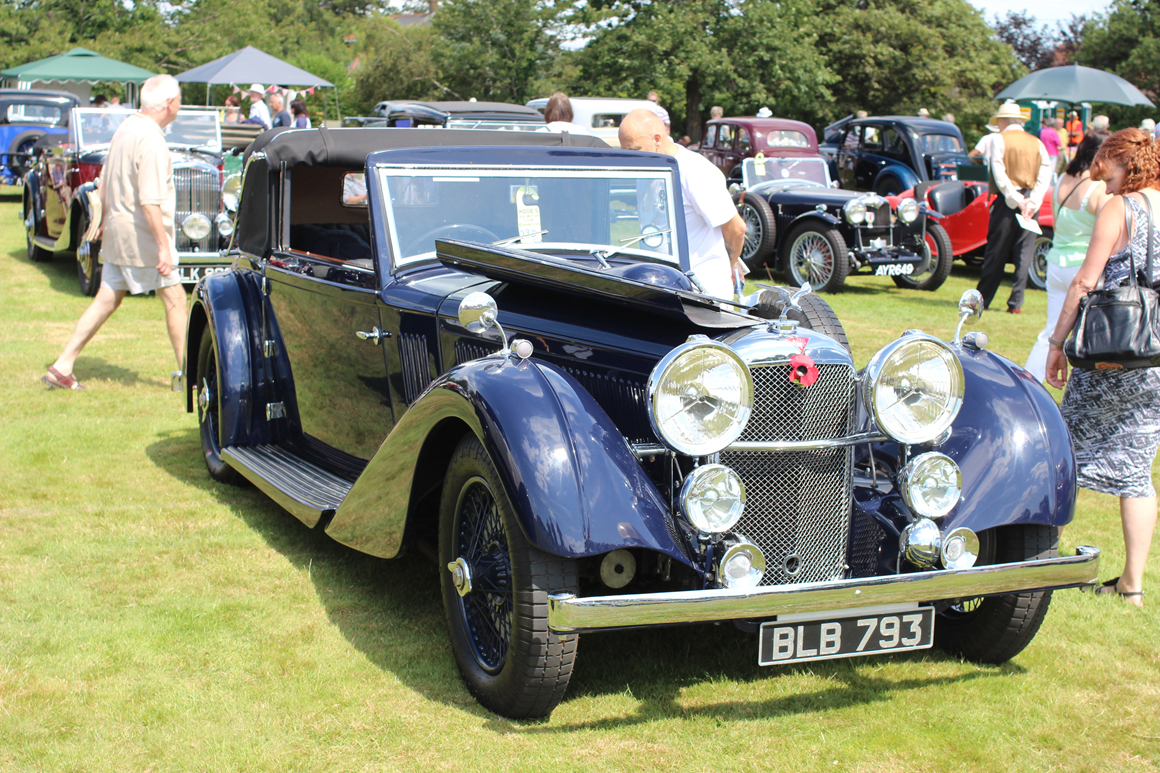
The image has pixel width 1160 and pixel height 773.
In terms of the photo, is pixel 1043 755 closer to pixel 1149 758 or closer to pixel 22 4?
pixel 1149 758

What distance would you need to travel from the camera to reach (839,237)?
457 inches

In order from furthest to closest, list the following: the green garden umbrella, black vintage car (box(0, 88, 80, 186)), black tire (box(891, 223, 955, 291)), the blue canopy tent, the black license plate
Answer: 1. black vintage car (box(0, 88, 80, 186))
2. the blue canopy tent
3. the green garden umbrella
4. black tire (box(891, 223, 955, 291))
5. the black license plate

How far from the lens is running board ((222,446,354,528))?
3.83 metres

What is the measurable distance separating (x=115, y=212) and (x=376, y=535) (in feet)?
13.8

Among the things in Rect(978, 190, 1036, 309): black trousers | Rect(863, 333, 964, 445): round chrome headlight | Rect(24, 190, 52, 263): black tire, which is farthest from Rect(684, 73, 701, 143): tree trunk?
Rect(863, 333, 964, 445): round chrome headlight

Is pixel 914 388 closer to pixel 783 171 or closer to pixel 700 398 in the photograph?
pixel 700 398

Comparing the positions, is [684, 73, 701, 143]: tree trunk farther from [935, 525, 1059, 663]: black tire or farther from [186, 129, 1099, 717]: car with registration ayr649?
[935, 525, 1059, 663]: black tire

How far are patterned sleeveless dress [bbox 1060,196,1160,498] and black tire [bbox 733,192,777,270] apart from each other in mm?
8541

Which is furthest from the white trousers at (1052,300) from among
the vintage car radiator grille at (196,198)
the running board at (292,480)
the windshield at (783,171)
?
the windshield at (783,171)

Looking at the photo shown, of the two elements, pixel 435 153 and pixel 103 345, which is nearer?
pixel 435 153

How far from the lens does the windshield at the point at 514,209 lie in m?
3.92

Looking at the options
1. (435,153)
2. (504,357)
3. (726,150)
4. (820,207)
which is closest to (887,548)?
(504,357)

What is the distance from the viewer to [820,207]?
12078 mm

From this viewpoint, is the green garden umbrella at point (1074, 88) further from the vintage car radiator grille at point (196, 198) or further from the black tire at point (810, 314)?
the black tire at point (810, 314)
